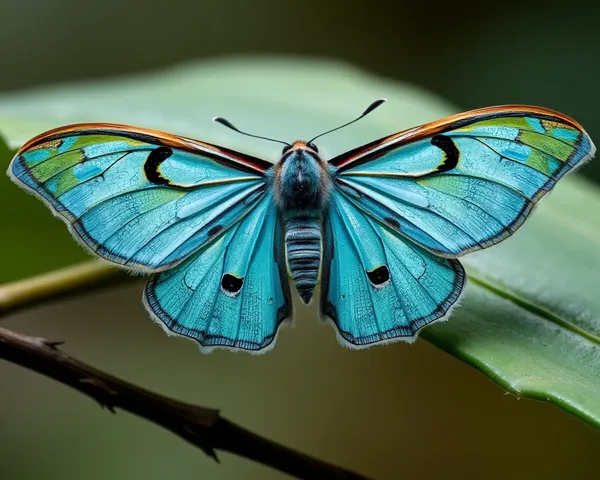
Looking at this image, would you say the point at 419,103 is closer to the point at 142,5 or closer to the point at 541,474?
the point at 541,474

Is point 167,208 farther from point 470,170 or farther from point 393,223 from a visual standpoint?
point 470,170

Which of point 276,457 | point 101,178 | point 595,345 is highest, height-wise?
point 101,178

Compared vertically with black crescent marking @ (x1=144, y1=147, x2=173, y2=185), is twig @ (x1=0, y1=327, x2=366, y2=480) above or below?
below

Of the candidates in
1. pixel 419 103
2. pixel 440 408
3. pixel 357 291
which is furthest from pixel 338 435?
pixel 357 291

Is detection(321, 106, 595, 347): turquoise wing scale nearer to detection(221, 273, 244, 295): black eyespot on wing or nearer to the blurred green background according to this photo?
detection(221, 273, 244, 295): black eyespot on wing

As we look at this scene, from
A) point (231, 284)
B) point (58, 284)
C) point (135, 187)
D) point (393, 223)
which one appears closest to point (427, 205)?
point (393, 223)

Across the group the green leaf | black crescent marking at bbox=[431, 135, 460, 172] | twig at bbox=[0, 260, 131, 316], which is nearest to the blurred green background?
the green leaf

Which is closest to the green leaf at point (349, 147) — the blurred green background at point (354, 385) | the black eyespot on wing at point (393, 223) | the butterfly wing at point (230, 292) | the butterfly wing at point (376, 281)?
the butterfly wing at point (376, 281)
